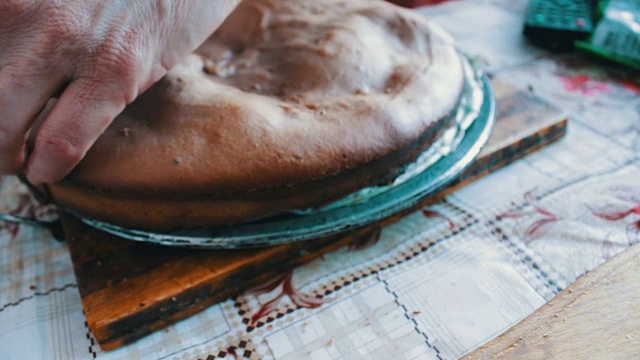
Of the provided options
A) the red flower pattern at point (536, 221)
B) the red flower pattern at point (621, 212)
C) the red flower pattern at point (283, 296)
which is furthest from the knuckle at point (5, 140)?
the red flower pattern at point (621, 212)

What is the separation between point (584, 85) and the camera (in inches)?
40.8

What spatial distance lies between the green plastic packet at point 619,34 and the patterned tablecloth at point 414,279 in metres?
0.28

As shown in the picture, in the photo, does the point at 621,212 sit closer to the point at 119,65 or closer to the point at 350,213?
the point at 350,213

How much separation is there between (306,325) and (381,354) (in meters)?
0.09

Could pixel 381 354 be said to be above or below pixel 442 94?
below

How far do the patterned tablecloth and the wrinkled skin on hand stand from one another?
7.0 inches

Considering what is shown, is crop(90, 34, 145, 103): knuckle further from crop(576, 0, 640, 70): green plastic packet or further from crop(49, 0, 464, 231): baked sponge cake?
crop(576, 0, 640, 70): green plastic packet

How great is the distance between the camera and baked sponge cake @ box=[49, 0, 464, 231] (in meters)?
0.57

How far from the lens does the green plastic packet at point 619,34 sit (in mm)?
1024

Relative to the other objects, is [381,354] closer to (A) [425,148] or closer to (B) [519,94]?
(A) [425,148]

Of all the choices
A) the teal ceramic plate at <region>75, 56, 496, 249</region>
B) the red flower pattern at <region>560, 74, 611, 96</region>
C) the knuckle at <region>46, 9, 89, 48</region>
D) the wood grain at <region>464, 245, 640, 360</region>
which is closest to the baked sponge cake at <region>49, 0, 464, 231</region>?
the teal ceramic plate at <region>75, 56, 496, 249</region>

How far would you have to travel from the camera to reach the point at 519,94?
912mm

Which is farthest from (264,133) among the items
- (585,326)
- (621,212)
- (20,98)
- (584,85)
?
(584,85)

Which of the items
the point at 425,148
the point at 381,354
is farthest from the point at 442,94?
the point at 381,354
